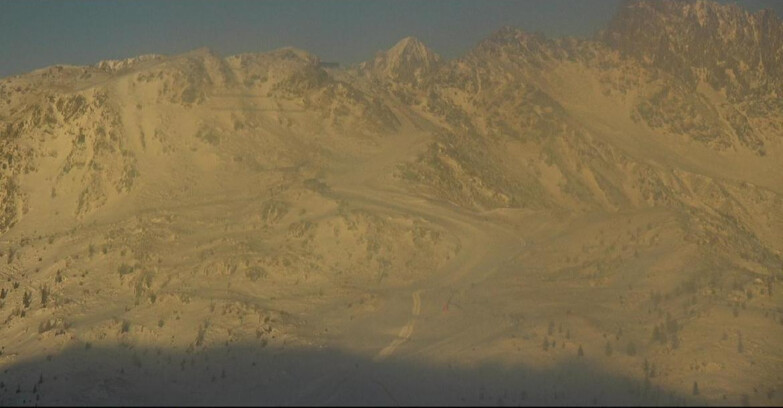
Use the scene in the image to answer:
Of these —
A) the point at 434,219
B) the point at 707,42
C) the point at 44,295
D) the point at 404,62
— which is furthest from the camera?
the point at 404,62

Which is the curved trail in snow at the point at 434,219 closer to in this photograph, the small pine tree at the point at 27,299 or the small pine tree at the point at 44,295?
the small pine tree at the point at 44,295

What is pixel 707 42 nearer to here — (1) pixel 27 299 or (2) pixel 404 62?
(2) pixel 404 62

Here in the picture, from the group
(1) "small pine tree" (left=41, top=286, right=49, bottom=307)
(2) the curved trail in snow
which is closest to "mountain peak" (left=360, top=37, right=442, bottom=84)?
(2) the curved trail in snow

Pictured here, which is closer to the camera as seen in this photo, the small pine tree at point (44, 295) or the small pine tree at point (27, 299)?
the small pine tree at point (44, 295)

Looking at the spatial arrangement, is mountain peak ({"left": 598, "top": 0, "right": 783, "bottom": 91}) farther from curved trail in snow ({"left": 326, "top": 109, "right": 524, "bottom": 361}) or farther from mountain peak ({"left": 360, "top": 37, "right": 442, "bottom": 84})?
curved trail in snow ({"left": 326, "top": 109, "right": 524, "bottom": 361})

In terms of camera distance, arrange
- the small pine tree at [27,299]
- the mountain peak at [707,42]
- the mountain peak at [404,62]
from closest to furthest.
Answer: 1. the small pine tree at [27,299]
2. the mountain peak at [707,42]
3. the mountain peak at [404,62]

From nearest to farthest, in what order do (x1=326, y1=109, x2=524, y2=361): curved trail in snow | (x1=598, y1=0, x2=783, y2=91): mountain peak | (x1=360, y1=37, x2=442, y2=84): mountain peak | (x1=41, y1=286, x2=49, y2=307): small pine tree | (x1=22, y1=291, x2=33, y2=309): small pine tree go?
(x1=41, y1=286, x2=49, y2=307): small pine tree < (x1=22, y1=291, x2=33, y2=309): small pine tree < (x1=326, y1=109, x2=524, y2=361): curved trail in snow < (x1=598, y1=0, x2=783, y2=91): mountain peak < (x1=360, y1=37, x2=442, y2=84): mountain peak

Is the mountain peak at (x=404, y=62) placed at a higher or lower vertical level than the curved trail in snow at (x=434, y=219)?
higher

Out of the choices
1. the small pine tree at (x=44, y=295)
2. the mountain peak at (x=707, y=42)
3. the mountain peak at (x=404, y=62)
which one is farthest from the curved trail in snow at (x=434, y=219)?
the mountain peak at (x=707, y=42)

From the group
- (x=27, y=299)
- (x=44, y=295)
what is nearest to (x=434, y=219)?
(x=44, y=295)

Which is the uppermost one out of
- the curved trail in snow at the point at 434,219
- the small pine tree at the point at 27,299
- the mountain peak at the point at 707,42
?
the mountain peak at the point at 707,42

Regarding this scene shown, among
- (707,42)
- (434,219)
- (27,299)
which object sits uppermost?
(707,42)

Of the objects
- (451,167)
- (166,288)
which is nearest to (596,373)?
(166,288)
